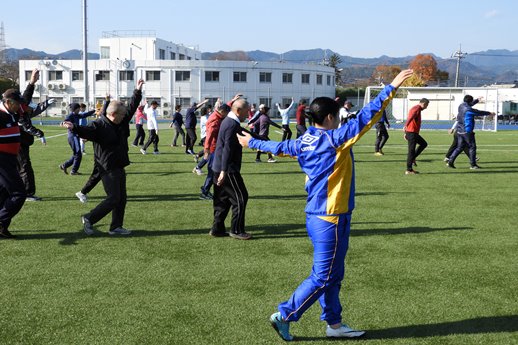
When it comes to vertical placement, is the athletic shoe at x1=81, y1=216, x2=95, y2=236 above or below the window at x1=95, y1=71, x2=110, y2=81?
below

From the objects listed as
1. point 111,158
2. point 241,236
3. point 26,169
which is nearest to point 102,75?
point 26,169

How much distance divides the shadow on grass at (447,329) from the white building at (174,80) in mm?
62291

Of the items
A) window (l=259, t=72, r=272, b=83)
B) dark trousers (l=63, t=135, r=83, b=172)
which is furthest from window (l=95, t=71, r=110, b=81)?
dark trousers (l=63, t=135, r=83, b=172)

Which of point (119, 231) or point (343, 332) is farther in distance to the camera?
point (119, 231)

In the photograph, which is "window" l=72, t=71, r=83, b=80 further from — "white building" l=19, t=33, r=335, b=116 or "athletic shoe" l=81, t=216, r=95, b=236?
"athletic shoe" l=81, t=216, r=95, b=236

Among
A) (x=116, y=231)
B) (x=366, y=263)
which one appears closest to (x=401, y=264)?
(x=366, y=263)

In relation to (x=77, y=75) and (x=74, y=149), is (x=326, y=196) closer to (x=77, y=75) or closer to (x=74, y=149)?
(x=74, y=149)

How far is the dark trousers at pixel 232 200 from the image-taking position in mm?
7430

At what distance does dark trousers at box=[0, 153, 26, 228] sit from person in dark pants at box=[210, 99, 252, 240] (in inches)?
108

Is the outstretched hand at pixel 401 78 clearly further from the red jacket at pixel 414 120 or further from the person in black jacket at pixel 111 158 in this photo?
the red jacket at pixel 414 120

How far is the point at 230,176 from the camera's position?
7.41 m

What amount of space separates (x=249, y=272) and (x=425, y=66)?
119 metres

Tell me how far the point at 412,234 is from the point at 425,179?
6.11 meters

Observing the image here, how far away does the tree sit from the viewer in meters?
113
